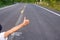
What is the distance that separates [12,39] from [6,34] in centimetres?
696

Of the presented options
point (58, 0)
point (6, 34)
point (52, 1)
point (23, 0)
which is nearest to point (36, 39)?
point (6, 34)

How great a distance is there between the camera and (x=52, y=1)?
5969cm

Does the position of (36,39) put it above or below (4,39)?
below

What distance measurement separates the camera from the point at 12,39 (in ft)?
32.9

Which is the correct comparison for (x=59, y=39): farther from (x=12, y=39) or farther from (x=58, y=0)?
(x=58, y=0)

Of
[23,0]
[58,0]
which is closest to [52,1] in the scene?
[58,0]

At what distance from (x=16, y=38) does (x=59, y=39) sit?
1.86 meters

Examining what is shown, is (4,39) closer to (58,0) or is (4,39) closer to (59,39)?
(59,39)

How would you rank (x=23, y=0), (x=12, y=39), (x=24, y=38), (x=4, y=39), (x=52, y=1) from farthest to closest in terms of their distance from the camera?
(x=23, y=0), (x=52, y=1), (x=24, y=38), (x=12, y=39), (x=4, y=39)

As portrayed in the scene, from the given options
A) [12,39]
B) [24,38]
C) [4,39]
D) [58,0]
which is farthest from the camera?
[58,0]

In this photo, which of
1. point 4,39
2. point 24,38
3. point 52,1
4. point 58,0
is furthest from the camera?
point 58,0

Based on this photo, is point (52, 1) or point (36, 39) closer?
point (36, 39)

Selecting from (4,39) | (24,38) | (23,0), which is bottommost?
(23,0)

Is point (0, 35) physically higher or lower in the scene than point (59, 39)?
higher
